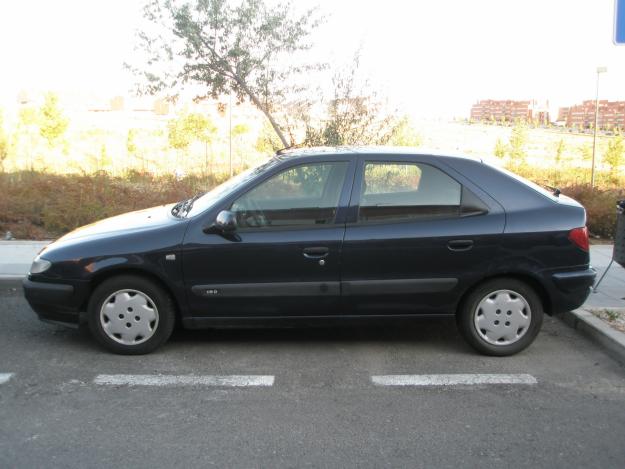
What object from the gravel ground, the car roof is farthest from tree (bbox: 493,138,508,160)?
the car roof

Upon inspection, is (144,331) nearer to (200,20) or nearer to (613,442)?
(613,442)

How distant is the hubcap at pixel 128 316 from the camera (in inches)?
196

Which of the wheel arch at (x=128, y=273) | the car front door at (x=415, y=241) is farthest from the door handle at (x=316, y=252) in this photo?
the wheel arch at (x=128, y=273)

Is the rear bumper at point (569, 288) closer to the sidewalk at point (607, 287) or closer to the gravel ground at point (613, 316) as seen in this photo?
the gravel ground at point (613, 316)

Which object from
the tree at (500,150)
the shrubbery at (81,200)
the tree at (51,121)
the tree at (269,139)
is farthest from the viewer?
the tree at (51,121)

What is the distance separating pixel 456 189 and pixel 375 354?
A: 56.9 inches

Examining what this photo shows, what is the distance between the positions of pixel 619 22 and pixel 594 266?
3.45 meters

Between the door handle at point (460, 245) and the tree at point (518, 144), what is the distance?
14.4 metres

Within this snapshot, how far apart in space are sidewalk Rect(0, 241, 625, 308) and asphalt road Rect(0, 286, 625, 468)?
0.95 m

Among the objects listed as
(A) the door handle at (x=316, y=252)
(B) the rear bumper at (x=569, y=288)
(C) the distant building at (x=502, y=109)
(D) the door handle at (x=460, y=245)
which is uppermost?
(C) the distant building at (x=502, y=109)

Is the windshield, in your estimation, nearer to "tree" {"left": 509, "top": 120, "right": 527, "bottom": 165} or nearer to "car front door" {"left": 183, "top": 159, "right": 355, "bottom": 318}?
"car front door" {"left": 183, "top": 159, "right": 355, "bottom": 318}

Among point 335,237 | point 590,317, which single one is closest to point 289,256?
point 335,237

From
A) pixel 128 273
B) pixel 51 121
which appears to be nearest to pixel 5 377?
pixel 128 273

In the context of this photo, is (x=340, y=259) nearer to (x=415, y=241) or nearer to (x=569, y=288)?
(x=415, y=241)
